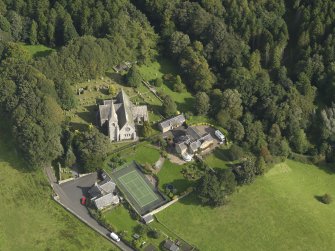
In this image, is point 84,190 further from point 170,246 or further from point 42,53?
point 42,53

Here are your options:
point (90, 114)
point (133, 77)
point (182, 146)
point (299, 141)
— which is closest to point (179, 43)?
point (133, 77)

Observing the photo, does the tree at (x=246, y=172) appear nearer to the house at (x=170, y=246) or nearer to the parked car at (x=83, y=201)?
the house at (x=170, y=246)

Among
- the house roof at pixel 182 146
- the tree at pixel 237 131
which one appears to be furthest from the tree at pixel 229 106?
the house roof at pixel 182 146

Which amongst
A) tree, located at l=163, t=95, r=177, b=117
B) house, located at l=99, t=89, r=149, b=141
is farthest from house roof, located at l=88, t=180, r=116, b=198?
tree, located at l=163, t=95, r=177, b=117

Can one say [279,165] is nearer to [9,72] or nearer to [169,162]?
[169,162]

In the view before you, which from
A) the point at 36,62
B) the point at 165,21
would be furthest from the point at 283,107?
the point at 36,62
